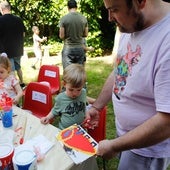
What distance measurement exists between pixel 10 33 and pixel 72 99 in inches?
114

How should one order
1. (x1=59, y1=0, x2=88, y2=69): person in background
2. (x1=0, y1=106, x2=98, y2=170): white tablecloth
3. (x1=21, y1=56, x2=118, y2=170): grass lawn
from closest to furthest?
(x1=0, y1=106, x2=98, y2=170): white tablecloth, (x1=21, y1=56, x2=118, y2=170): grass lawn, (x1=59, y1=0, x2=88, y2=69): person in background

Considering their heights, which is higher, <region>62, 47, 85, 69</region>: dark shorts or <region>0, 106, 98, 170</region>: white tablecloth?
<region>0, 106, 98, 170</region>: white tablecloth

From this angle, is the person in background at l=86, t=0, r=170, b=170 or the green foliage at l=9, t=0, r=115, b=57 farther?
the green foliage at l=9, t=0, r=115, b=57

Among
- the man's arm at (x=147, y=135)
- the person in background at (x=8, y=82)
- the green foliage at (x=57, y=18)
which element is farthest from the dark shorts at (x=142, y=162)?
the green foliage at (x=57, y=18)

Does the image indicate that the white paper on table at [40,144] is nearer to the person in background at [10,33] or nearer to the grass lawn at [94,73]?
the grass lawn at [94,73]

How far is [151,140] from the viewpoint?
1238 millimetres

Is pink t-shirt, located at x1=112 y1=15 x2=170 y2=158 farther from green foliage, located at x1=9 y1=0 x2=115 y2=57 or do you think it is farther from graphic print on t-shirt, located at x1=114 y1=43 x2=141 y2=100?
green foliage, located at x1=9 y1=0 x2=115 y2=57

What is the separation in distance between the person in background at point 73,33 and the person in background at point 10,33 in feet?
2.75

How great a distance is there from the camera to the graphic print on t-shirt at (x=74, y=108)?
94.1 inches

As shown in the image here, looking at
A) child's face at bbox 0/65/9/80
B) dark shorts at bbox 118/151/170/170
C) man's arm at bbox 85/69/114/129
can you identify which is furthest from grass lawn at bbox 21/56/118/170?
dark shorts at bbox 118/151/170/170

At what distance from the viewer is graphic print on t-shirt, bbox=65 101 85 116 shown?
2.39m

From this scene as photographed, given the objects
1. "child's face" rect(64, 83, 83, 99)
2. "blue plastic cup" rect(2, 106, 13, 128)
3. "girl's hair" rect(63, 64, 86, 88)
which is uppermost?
"girl's hair" rect(63, 64, 86, 88)

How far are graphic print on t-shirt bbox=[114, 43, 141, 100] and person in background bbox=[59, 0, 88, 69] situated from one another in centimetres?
313

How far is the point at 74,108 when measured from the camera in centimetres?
241
